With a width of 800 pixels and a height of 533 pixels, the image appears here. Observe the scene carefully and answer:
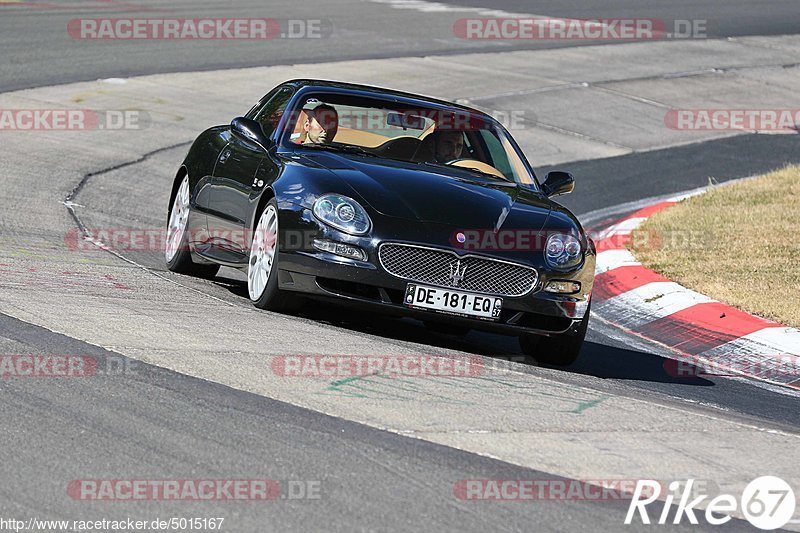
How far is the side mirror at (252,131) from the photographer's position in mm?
8359

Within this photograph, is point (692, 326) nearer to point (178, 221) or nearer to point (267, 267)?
point (267, 267)

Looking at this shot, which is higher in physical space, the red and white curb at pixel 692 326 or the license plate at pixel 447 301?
the license plate at pixel 447 301

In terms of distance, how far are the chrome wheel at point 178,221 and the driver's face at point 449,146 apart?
174cm

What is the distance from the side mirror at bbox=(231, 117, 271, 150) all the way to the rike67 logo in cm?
401

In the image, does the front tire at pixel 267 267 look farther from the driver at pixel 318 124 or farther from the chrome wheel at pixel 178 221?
the chrome wheel at pixel 178 221

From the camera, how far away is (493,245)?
7.29 metres

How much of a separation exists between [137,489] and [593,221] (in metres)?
9.36

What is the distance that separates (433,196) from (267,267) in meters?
0.97

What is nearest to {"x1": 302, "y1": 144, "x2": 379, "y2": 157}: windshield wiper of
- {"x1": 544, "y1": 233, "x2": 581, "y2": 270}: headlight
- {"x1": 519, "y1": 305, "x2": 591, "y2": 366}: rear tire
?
{"x1": 544, "y1": 233, "x2": 581, "y2": 270}: headlight

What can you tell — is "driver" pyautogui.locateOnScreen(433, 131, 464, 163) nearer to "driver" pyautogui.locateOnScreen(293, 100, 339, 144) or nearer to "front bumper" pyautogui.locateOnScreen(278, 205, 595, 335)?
"driver" pyautogui.locateOnScreen(293, 100, 339, 144)

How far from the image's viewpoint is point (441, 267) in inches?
283

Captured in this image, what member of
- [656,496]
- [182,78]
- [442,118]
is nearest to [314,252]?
[442,118]

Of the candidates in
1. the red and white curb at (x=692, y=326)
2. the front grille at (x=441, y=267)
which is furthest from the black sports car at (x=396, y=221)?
the red and white curb at (x=692, y=326)

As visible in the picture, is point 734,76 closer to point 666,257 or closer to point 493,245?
point 666,257
